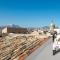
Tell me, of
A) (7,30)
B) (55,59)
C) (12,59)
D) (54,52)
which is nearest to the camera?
(55,59)

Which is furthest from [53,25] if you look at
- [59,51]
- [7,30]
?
[59,51]

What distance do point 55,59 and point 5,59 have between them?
4.05 m

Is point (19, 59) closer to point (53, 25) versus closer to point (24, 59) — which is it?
→ point (24, 59)

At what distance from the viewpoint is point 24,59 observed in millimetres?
14078

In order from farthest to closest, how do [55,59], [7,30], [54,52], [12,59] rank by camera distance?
1. [7,30]
2. [54,52]
3. [12,59]
4. [55,59]

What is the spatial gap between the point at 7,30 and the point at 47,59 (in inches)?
2686

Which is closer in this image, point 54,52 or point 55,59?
point 55,59

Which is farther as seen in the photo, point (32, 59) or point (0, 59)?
point (0, 59)

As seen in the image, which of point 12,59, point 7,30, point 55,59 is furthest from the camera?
point 7,30

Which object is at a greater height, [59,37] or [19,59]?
[59,37]

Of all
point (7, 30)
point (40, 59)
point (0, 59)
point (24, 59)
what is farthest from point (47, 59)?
point (7, 30)

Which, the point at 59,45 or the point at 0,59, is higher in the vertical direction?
the point at 59,45

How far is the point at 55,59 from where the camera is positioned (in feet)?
43.7

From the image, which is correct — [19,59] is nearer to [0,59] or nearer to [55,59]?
[0,59]
